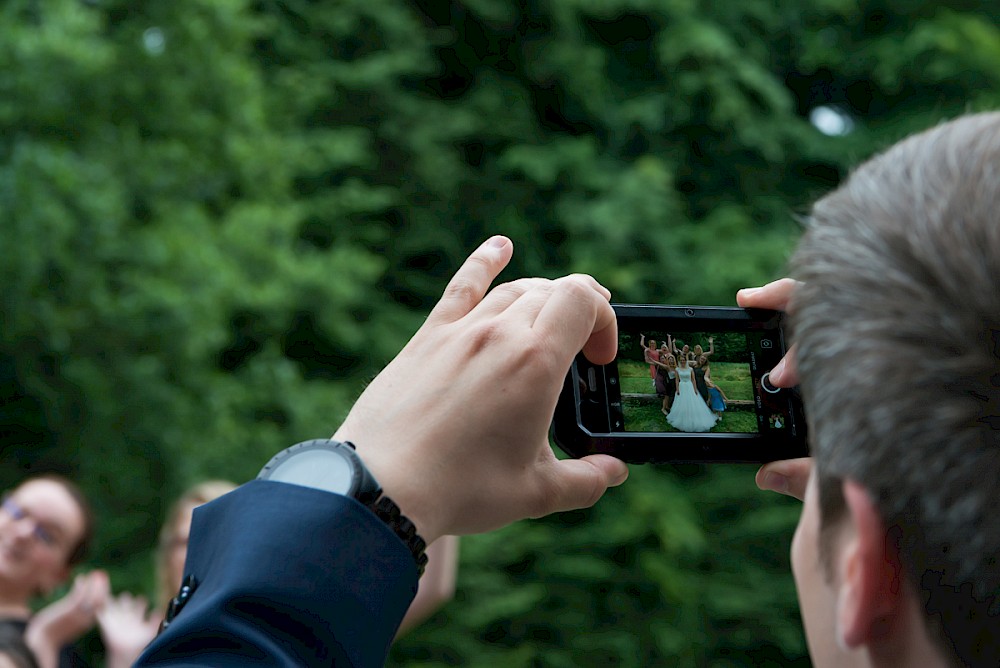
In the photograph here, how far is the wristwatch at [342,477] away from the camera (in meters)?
0.87

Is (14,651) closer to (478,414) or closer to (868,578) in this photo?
(478,414)

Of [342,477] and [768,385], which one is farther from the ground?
[342,477]

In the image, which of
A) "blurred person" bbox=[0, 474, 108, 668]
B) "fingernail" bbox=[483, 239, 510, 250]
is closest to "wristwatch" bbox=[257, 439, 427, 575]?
"fingernail" bbox=[483, 239, 510, 250]

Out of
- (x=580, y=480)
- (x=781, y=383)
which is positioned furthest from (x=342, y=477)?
(x=781, y=383)

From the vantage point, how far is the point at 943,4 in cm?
995

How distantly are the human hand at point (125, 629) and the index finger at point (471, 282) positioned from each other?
2.52 metres

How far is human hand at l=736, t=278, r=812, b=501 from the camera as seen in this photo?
1.12 meters

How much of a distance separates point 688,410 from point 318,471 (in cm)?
45

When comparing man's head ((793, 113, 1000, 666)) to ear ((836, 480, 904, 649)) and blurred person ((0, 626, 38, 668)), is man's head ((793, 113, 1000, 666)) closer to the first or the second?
ear ((836, 480, 904, 649))

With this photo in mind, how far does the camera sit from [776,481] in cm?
114

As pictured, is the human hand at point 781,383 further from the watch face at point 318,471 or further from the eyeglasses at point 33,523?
the eyeglasses at point 33,523

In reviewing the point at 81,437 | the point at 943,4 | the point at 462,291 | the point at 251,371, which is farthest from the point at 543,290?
the point at 943,4

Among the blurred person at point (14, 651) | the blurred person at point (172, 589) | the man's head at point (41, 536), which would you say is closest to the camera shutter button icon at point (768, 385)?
the blurred person at point (172, 589)

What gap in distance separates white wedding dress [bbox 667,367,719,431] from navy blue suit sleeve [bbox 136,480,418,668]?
15.9 inches
